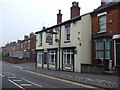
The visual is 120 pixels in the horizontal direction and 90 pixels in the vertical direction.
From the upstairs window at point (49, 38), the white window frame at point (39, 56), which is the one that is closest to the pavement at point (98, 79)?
the upstairs window at point (49, 38)

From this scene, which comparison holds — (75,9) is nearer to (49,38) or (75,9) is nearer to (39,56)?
(49,38)

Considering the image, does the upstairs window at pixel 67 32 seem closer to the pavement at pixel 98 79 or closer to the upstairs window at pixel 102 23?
the upstairs window at pixel 102 23

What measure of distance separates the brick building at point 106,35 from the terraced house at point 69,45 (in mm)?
951

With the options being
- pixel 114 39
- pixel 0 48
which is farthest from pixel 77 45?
pixel 0 48

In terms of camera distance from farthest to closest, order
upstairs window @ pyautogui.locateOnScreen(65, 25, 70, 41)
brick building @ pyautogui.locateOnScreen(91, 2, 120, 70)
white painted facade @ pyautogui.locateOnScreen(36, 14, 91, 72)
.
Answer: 1. upstairs window @ pyautogui.locateOnScreen(65, 25, 70, 41)
2. white painted facade @ pyautogui.locateOnScreen(36, 14, 91, 72)
3. brick building @ pyautogui.locateOnScreen(91, 2, 120, 70)

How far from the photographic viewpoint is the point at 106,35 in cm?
1944

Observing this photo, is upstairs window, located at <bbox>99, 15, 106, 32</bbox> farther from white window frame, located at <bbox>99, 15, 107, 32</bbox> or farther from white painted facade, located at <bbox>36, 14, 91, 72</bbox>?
white painted facade, located at <bbox>36, 14, 91, 72</bbox>

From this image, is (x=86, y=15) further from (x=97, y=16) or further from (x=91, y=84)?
(x=91, y=84)

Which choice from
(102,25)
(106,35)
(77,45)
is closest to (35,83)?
(77,45)

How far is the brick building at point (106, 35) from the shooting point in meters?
18.2

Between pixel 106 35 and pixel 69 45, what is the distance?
5.19 meters

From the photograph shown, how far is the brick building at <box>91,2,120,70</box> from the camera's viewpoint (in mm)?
18237

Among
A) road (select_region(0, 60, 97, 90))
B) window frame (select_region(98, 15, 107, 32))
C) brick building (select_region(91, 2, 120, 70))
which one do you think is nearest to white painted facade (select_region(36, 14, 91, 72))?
brick building (select_region(91, 2, 120, 70))

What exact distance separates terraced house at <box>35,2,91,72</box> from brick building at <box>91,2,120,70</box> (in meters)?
0.95
